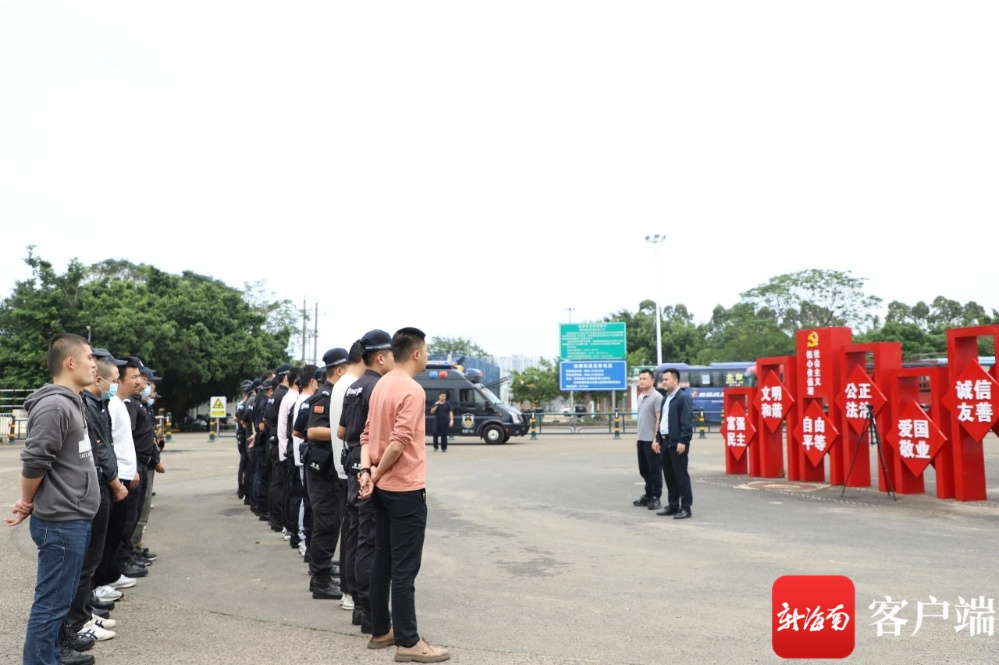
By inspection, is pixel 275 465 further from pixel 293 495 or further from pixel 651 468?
pixel 651 468

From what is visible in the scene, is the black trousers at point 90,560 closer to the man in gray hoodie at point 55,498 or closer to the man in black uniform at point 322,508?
the man in gray hoodie at point 55,498

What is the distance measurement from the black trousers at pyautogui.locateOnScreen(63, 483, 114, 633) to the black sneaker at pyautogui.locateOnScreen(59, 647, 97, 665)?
241 millimetres

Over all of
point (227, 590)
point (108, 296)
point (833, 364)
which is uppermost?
point (108, 296)

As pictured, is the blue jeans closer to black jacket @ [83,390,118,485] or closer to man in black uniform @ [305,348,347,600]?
black jacket @ [83,390,118,485]

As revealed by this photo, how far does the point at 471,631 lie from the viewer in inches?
221

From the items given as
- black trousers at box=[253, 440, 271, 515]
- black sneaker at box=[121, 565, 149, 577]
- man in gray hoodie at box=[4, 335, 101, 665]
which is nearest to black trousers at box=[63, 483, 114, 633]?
man in gray hoodie at box=[4, 335, 101, 665]

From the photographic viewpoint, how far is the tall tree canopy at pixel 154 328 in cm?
3303

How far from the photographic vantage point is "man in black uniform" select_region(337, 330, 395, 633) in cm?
553

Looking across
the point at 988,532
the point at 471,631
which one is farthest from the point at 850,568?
the point at 471,631

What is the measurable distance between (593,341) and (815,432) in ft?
84.6

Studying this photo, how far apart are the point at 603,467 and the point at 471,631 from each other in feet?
42.8

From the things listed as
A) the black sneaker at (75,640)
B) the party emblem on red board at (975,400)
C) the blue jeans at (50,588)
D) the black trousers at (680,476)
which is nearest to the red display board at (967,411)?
the party emblem on red board at (975,400)

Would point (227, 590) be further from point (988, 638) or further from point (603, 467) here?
point (603, 467)

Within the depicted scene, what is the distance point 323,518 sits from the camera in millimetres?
6539
